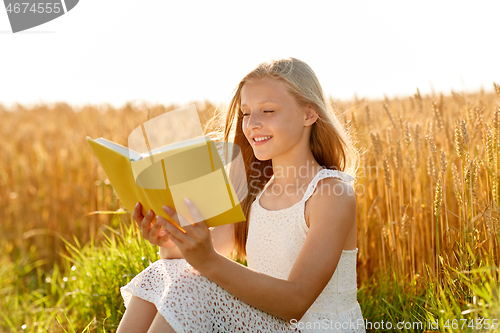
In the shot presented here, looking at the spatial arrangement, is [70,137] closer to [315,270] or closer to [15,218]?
[15,218]

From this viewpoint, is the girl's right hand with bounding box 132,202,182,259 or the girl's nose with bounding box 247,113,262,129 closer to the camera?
the girl's right hand with bounding box 132,202,182,259

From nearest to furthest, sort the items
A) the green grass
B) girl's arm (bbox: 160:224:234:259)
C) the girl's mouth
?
the green grass < the girl's mouth < girl's arm (bbox: 160:224:234:259)

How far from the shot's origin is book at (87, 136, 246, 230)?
105 cm

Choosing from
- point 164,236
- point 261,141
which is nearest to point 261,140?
point 261,141

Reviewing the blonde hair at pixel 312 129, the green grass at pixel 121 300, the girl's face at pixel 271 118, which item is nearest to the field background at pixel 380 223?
A: the green grass at pixel 121 300

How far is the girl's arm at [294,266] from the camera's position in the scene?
1.15 meters

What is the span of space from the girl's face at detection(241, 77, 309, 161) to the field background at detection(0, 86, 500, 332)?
19.3 inches

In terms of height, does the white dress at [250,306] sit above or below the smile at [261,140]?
below

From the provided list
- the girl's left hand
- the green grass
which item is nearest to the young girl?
the girl's left hand

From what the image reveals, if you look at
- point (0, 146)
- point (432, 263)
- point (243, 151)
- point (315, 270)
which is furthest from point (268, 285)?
point (0, 146)

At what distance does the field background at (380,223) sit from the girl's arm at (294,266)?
1.20 feet

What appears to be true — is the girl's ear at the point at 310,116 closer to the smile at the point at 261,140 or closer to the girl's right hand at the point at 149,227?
the smile at the point at 261,140

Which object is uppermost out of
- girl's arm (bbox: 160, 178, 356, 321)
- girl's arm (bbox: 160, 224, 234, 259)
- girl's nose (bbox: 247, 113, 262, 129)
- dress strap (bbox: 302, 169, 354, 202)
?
girl's nose (bbox: 247, 113, 262, 129)

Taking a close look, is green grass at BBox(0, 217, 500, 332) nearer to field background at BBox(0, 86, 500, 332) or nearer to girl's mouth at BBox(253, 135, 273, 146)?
field background at BBox(0, 86, 500, 332)
